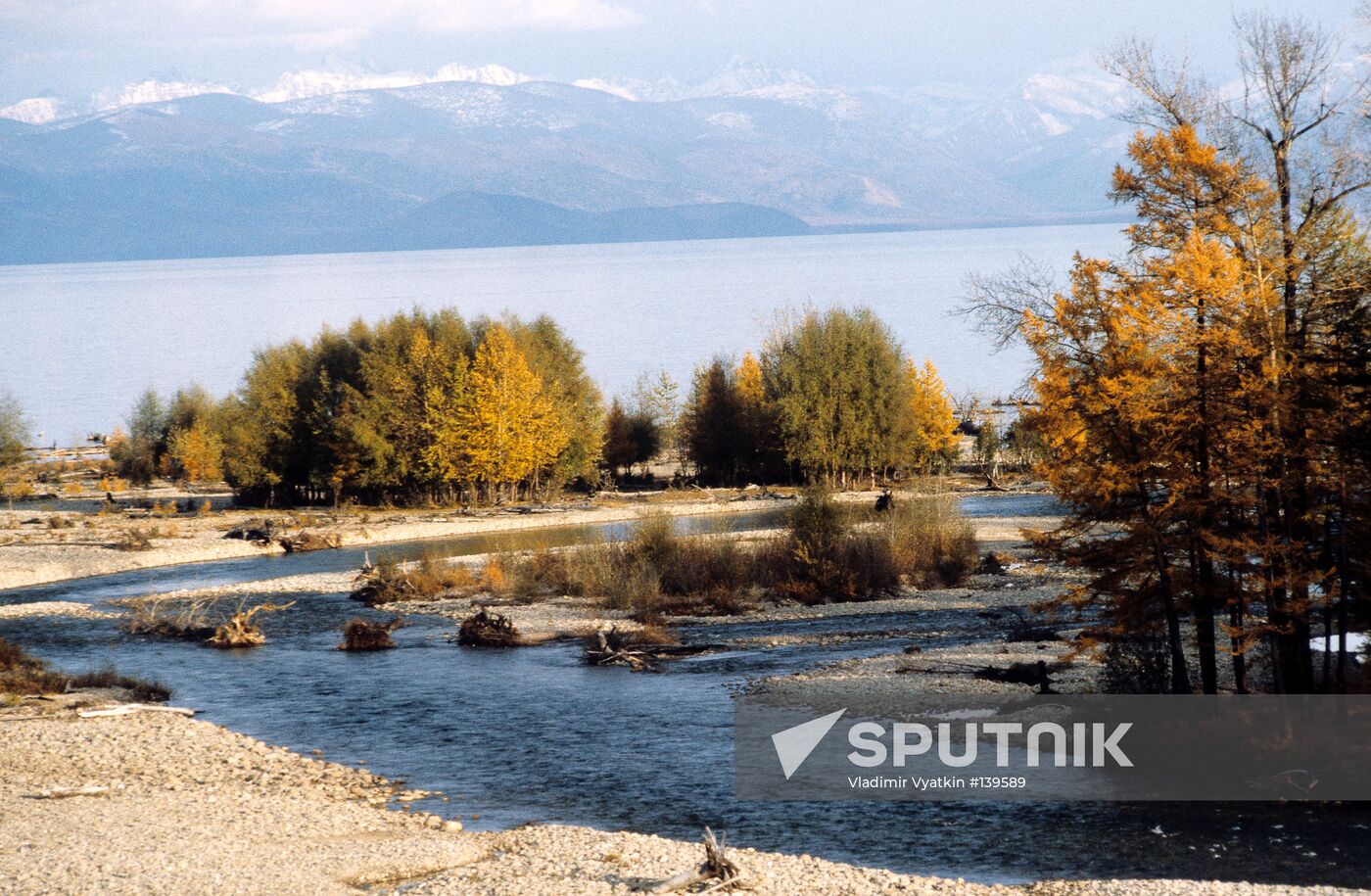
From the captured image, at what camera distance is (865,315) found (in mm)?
69562

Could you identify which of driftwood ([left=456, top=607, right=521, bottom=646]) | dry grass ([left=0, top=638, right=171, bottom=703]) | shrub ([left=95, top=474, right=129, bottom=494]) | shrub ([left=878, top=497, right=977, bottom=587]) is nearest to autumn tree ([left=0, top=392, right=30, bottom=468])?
shrub ([left=95, top=474, right=129, bottom=494])

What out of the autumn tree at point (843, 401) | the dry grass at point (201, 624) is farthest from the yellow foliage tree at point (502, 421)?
the dry grass at point (201, 624)

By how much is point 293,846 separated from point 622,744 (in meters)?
7.14

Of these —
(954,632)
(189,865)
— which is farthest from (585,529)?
(189,865)

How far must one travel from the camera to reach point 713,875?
14.9 metres

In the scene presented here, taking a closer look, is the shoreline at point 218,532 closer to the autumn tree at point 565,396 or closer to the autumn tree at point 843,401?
the autumn tree at point 565,396

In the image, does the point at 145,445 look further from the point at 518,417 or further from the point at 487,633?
the point at 487,633

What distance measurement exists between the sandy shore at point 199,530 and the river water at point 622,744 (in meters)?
12.1

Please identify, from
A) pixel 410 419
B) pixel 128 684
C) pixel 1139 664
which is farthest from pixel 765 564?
pixel 410 419

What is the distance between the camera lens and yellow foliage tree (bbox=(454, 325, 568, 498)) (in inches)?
2441

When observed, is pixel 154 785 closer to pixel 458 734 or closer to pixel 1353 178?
pixel 458 734

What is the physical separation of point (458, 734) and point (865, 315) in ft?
163

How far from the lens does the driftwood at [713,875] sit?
48.4 ft

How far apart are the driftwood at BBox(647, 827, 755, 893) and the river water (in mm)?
2121
